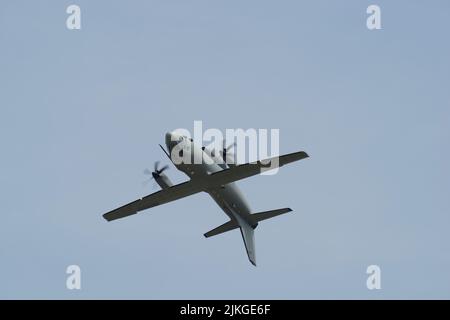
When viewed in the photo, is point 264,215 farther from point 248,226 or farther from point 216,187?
point 216,187

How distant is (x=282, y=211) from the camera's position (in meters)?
53.4

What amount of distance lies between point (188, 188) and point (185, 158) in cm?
281

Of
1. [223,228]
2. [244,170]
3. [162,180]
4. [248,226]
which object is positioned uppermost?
[244,170]

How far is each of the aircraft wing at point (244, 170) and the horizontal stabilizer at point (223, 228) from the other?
6.47m

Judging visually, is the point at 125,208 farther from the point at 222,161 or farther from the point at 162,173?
the point at 222,161

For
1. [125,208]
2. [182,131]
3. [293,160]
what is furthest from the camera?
[125,208]

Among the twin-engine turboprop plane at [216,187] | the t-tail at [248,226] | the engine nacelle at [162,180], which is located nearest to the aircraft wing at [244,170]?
the twin-engine turboprop plane at [216,187]

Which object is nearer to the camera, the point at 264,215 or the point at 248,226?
the point at 264,215

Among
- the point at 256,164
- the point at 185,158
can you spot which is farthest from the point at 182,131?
the point at 256,164

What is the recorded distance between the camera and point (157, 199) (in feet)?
170

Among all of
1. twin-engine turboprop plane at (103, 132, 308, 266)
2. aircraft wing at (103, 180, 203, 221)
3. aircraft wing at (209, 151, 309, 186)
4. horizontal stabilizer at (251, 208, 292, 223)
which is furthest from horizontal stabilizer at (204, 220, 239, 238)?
aircraft wing at (209, 151, 309, 186)

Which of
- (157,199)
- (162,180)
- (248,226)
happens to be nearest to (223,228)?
(248,226)

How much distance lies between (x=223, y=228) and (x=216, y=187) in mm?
6190

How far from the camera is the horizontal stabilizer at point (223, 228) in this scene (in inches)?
2164
